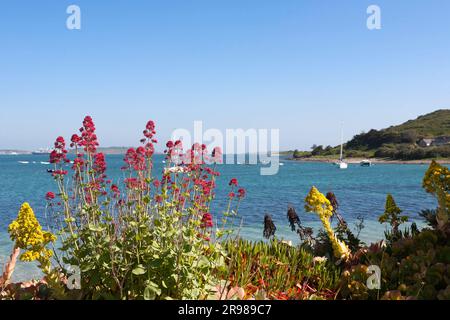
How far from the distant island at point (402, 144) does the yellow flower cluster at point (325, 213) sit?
120 metres

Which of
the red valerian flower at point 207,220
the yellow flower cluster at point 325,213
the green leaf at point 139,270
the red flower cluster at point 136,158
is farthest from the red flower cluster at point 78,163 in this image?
the yellow flower cluster at point 325,213

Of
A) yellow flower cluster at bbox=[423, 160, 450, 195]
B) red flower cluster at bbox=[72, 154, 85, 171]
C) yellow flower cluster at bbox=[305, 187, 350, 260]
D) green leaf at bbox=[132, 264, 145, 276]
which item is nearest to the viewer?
green leaf at bbox=[132, 264, 145, 276]

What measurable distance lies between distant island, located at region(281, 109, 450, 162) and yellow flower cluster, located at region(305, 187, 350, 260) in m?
120

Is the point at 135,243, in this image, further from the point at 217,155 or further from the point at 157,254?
the point at 217,155

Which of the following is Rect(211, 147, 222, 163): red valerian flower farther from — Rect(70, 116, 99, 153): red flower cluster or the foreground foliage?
Rect(70, 116, 99, 153): red flower cluster

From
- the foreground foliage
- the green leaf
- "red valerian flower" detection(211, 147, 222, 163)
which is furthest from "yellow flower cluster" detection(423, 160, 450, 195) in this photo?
the green leaf

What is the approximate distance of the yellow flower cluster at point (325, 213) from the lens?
22.1ft

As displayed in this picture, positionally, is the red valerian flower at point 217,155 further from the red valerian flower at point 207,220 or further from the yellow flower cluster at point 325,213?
the yellow flower cluster at point 325,213

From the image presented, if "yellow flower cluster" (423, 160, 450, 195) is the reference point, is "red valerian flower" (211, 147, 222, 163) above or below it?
above

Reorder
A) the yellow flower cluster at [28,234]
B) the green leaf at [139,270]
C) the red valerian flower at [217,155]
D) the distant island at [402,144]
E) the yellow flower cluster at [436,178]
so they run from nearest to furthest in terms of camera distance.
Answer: the green leaf at [139,270], the yellow flower cluster at [28,234], the red valerian flower at [217,155], the yellow flower cluster at [436,178], the distant island at [402,144]

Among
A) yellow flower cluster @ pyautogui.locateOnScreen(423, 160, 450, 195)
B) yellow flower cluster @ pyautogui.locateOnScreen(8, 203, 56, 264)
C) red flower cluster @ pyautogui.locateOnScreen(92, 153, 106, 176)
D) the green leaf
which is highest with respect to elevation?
red flower cluster @ pyautogui.locateOnScreen(92, 153, 106, 176)

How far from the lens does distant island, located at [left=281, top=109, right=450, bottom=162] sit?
126 meters

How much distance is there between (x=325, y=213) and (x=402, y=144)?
14860 centimetres
